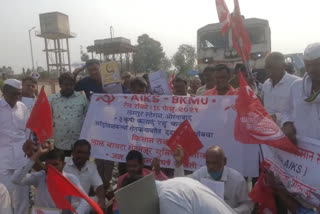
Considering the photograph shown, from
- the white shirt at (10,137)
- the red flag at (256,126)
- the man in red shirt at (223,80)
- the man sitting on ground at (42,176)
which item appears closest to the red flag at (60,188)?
the man sitting on ground at (42,176)

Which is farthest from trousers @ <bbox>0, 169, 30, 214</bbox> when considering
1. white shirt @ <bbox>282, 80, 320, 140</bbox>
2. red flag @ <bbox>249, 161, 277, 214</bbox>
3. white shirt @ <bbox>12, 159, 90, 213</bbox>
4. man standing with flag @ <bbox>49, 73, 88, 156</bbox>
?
white shirt @ <bbox>282, 80, 320, 140</bbox>

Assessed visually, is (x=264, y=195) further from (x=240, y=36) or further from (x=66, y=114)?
(x=66, y=114)

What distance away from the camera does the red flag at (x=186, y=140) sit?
3648 millimetres

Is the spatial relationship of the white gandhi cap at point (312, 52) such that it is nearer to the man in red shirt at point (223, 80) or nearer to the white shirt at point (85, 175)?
the man in red shirt at point (223, 80)

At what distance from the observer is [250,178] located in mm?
3738

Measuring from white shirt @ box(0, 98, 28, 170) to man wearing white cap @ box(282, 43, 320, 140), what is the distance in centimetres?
289

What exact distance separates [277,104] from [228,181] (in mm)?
1123

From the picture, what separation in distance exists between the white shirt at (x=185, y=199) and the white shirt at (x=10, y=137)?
2.39 metres

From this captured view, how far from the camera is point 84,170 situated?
3504 millimetres

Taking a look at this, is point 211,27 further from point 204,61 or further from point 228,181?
point 228,181

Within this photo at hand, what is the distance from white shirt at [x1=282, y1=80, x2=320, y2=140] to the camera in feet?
8.69

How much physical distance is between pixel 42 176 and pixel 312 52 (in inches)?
109

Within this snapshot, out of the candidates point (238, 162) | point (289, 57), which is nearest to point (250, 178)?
point (238, 162)

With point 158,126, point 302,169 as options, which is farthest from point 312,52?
point 158,126
